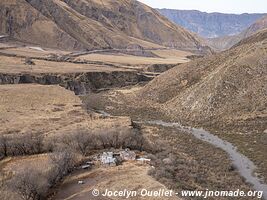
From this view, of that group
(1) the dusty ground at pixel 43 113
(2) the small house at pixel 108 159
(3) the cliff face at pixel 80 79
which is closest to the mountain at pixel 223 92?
(1) the dusty ground at pixel 43 113

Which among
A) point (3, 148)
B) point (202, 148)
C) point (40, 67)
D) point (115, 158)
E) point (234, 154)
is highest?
point (115, 158)

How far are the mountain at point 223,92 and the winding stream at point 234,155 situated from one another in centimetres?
339

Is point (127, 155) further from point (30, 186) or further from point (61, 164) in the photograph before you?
point (30, 186)

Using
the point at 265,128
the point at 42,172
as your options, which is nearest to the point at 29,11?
A: the point at 265,128

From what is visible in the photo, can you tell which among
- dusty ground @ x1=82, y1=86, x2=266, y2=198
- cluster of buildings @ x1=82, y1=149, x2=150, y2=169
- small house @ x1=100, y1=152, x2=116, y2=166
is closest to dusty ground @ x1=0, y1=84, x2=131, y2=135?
dusty ground @ x1=82, y1=86, x2=266, y2=198

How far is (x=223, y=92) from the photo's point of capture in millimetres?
57719

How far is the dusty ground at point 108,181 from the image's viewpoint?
27672 mm

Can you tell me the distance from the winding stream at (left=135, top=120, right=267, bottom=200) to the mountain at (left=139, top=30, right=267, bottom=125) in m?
3.39

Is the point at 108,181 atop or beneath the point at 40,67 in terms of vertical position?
atop

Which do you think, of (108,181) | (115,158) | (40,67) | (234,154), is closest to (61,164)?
(108,181)

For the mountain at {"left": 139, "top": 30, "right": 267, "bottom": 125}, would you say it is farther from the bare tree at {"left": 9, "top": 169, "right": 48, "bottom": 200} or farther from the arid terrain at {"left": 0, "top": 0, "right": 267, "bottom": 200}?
the bare tree at {"left": 9, "top": 169, "right": 48, "bottom": 200}

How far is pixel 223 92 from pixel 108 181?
3169 centimetres

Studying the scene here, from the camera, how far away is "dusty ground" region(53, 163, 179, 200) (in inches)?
1089

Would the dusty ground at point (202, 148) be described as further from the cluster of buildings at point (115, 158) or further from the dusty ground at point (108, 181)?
the cluster of buildings at point (115, 158)
